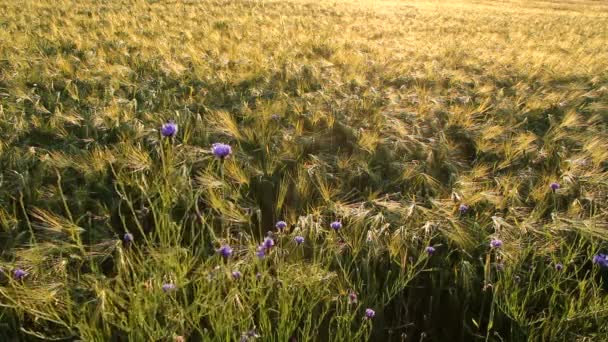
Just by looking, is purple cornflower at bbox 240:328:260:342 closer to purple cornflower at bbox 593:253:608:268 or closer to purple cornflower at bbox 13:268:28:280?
purple cornflower at bbox 13:268:28:280

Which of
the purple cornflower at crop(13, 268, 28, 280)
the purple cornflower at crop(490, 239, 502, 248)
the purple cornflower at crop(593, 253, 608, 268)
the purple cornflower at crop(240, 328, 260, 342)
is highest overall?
the purple cornflower at crop(13, 268, 28, 280)

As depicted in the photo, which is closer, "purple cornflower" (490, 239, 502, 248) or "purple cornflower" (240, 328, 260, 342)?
"purple cornflower" (240, 328, 260, 342)

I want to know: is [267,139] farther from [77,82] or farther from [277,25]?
[277,25]

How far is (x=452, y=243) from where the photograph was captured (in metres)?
1.79

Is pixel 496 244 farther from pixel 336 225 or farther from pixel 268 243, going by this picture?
pixel 268 243

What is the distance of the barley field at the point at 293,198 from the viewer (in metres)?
1.34

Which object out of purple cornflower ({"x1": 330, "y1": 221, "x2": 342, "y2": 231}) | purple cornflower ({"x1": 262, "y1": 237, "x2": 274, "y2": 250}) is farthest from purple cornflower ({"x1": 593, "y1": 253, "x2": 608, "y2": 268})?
purple cornflower ({"x1": 262, "y1": 237, "x2": 274, "y2": 250})

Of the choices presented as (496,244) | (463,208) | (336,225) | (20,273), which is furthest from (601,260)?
(20,273)

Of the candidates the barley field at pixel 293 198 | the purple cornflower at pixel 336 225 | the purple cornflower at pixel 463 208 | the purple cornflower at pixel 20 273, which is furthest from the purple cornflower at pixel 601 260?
the purple cornflower at pixel 20 273

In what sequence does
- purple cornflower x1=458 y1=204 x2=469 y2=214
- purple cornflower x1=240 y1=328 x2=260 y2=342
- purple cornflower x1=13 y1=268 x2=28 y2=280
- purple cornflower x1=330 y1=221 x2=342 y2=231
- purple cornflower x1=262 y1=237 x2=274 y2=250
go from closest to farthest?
purple cornflower x1=240 y1=328 x2=260 y2=342 → purple cornflower x1=13 y1=268 x2=28 y2=280 → purple cornflower x1=262 y1=237 x2=274 y2=250 → purple cornflower x1=330 y1=221 x2=342 y2=231 → purple cornflower x1=458 y1=204 x2=469 y2=214

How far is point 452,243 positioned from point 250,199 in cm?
91

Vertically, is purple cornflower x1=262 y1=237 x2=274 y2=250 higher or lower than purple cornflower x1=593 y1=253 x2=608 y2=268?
higher

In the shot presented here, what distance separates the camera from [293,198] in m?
2.09

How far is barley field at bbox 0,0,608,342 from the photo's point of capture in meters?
1.34
